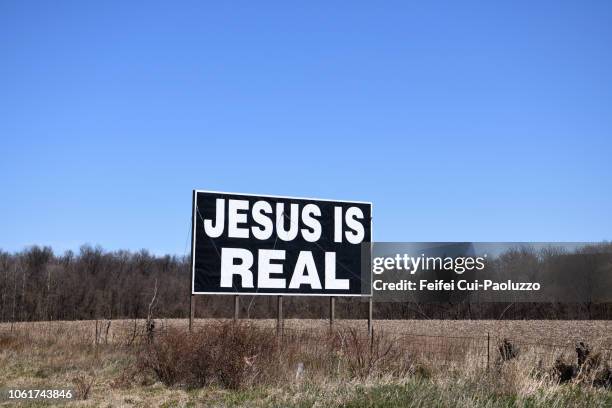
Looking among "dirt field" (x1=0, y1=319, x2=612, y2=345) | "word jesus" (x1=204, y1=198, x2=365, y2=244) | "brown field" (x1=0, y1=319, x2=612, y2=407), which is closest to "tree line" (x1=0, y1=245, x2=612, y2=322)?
"dirt field" (x1=0, y1=319, x2=612, y2=345)

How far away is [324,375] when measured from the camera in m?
14.3

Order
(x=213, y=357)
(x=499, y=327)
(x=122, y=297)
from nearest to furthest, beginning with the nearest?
(x=213, y=357) → (x=499, y=327) → (x=122, y=297)

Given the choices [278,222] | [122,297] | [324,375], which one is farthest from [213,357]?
[122,297]

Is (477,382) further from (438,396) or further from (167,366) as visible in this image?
(167,366)

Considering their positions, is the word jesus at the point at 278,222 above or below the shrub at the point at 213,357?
above

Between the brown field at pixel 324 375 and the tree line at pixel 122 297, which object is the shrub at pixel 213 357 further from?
the tree line at pixel 122 297

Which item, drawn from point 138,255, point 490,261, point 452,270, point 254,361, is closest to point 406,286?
point 452,270

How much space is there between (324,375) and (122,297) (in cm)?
6132

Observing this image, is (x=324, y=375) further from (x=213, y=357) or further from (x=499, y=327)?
(x=499, y=327)

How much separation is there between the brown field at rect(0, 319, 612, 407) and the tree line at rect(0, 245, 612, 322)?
24330mm

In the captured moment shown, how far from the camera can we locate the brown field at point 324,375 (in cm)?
1105

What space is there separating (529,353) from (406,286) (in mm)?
10888

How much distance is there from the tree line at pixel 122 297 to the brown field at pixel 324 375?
2433 centimetres

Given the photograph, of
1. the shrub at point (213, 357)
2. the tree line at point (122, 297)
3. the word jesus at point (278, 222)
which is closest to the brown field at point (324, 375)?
the shrub at point (213, 357)
